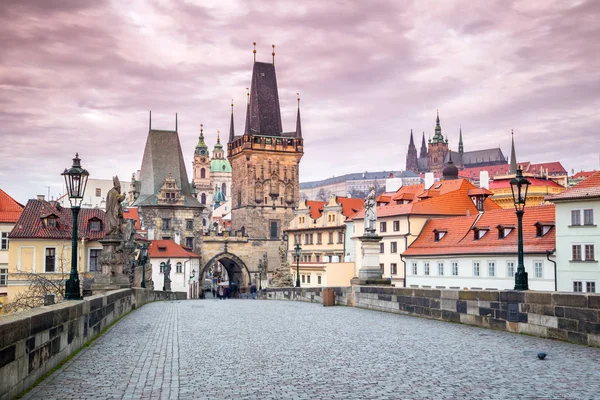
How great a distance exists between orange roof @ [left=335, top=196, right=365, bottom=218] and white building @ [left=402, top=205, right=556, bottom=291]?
20.4 m

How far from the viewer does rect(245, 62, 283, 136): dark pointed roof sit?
10088 centimetres

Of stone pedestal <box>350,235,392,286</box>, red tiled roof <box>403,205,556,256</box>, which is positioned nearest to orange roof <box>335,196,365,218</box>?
red tiled roof <box>403,205,556,256</box>

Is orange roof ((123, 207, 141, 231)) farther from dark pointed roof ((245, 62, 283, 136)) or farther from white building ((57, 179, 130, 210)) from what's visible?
white building ((57, 179, 130, 210))

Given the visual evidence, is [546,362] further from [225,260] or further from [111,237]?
[225,260]

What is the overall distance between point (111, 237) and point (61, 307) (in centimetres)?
1286

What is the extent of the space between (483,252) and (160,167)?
56239 mm

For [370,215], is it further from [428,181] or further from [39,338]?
[428,181]

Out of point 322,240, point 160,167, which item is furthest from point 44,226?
point 160,167

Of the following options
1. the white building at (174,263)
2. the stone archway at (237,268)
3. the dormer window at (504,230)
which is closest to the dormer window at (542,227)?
the dormer window at (504,230)

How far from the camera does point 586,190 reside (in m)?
42.3

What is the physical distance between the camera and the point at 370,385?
8.92 m

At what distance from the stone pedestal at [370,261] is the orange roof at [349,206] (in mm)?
49962

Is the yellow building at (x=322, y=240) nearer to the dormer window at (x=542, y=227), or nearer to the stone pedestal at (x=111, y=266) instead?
the dormer window at (x=542, y=227)

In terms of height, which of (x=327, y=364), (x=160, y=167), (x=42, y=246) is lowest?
(x=327, y=364)
